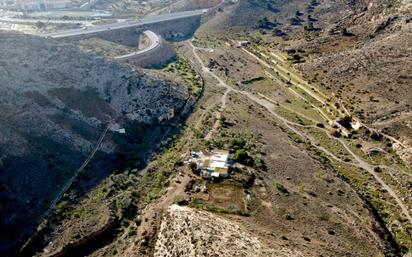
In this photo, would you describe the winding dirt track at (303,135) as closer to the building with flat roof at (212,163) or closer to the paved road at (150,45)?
the paved road at (150,45)

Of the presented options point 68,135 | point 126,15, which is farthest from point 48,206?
point 126,15

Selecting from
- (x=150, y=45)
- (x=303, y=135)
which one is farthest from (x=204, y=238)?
(x=150, y=45)

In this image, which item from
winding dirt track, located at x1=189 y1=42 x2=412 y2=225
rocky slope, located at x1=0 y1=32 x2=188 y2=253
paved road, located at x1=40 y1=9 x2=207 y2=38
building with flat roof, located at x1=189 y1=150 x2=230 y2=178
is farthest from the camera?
paved road, located at x1=40 y1=9 x2=207 y2=38

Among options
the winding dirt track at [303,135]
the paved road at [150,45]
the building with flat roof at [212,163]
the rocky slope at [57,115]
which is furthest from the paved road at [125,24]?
the building with flat roof at [212,163]

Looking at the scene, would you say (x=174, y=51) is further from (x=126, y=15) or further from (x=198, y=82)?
(x=126, y=15)

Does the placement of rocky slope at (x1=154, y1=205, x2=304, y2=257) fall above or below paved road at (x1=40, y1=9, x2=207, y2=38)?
above

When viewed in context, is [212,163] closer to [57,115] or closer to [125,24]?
[57,115]

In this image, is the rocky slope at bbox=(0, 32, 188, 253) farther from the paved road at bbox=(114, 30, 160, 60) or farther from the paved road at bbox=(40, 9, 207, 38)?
the paved road at bbox=(40, 9, 207, 38)

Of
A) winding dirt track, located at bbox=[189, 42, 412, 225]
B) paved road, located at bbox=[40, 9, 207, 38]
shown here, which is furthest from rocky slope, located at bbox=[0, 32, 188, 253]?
paved road, located at bbox=[40, 9, 207, 38]

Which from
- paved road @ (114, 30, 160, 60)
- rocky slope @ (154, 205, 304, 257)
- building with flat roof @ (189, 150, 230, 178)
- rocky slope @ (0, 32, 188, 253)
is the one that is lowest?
paved road @ (114, 30, 160, 60)
